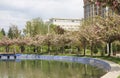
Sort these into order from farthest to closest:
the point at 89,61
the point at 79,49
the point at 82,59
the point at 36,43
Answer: the point at 36,43
the point at 79,49
the point at 82,59
the point at 89,61

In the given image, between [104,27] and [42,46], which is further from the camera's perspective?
[42,46]

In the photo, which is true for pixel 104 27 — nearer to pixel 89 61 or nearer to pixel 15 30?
pixel 89 61

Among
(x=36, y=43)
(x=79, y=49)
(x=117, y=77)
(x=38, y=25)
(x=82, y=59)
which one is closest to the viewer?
(x=117, y=77)

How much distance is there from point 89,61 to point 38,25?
202 feet

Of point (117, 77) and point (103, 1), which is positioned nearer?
point (103, 1)

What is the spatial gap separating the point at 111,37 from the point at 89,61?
449 centimetres

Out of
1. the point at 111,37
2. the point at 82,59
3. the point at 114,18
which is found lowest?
the point at 82,59

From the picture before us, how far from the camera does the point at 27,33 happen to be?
100500 millimetres

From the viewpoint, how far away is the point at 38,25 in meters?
100

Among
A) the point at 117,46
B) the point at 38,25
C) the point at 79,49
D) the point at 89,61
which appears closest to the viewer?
the point at 89,61

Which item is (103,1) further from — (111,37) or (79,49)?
(79,49)

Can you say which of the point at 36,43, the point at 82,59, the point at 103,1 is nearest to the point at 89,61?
the point at 82,59

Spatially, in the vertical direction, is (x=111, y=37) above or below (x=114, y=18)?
below

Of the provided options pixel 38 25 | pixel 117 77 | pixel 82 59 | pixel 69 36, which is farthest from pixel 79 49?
pixel 117 77
